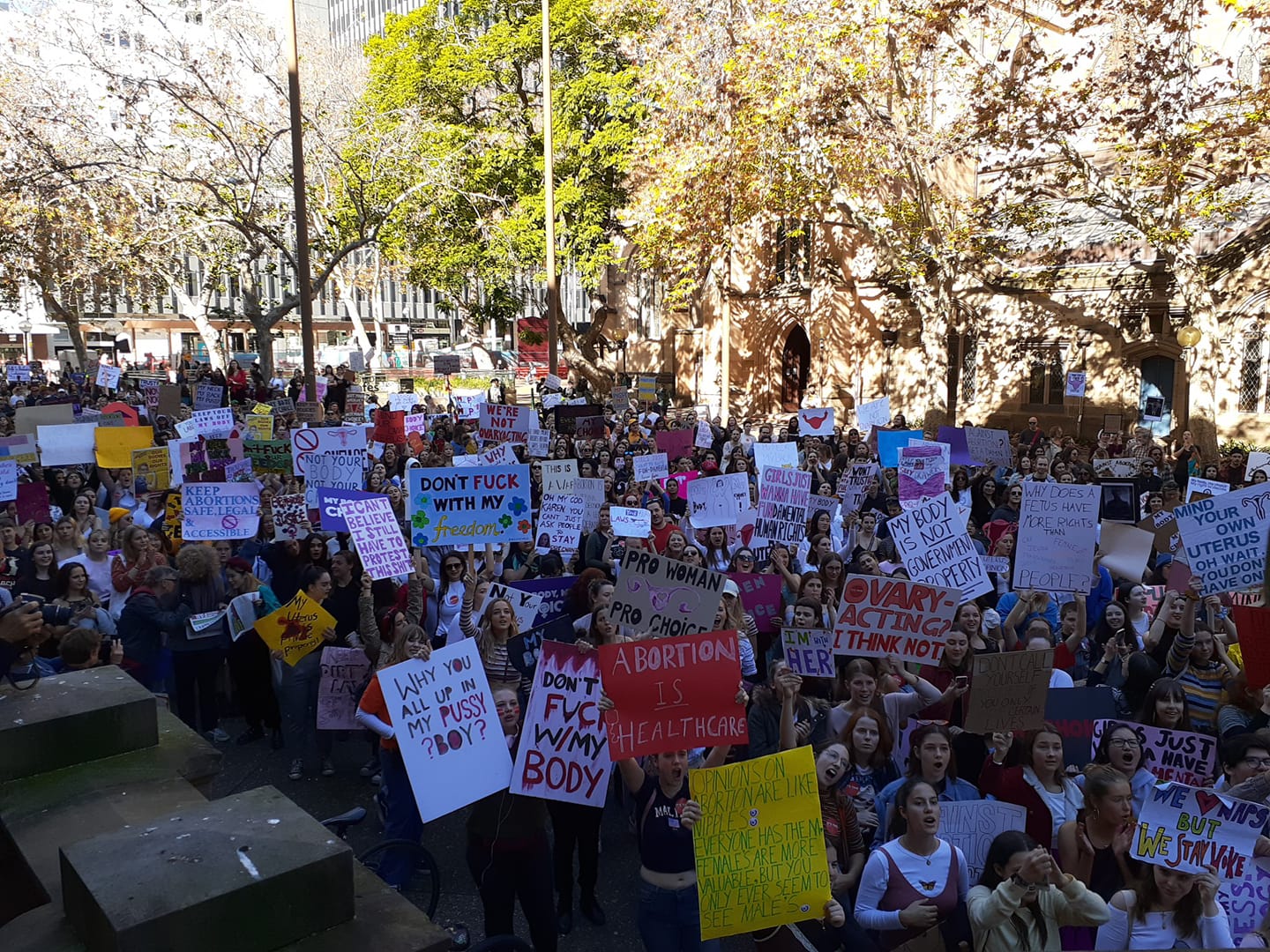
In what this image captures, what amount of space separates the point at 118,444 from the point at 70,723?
999 centimetres

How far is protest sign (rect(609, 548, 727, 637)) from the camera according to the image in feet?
20.9

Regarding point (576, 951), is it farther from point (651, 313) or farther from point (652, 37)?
point (651, 313)

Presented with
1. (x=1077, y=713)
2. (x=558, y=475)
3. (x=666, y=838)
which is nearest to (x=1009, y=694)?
(x=1077, y=713)

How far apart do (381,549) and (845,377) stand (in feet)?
80.2

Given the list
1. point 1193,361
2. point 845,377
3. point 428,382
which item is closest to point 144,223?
point 428,382

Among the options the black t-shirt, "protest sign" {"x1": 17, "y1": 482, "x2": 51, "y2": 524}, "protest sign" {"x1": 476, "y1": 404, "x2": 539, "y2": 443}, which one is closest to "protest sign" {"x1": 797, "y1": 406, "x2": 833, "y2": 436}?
"protest sign" {"x1": 476, "y1": 404, "x2": 539, "y2": 443}

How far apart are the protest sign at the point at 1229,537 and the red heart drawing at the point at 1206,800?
3385 mm

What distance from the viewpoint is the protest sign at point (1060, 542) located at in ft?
25.2

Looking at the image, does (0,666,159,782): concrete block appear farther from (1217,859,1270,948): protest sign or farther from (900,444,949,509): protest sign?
(900,444,949,509): protest sign

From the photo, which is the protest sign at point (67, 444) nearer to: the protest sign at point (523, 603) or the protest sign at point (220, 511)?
the protest sign at point (220, 511)

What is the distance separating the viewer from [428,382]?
133 feet

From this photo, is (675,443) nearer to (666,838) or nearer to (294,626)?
(294,626)

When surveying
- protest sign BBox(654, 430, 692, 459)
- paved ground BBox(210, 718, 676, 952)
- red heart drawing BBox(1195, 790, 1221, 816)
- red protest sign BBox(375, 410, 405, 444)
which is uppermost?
red protest sign BBox(375, 410, 405, 444)

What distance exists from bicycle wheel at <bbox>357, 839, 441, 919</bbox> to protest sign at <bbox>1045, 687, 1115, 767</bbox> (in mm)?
3359
